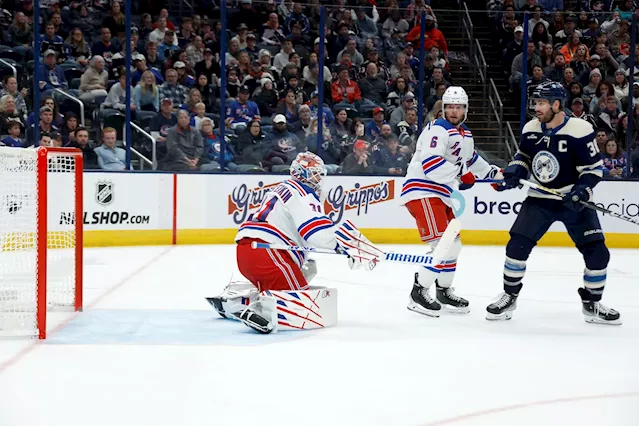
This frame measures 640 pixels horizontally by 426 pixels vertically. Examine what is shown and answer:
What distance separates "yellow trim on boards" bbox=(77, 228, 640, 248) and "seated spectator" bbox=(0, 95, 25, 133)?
1215mm

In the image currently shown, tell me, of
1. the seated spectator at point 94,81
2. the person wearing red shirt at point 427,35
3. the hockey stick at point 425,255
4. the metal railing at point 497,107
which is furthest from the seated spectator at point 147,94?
the hockey stick at point 425,255

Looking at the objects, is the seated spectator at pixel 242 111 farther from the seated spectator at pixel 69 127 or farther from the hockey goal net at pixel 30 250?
the hockey goal net at pixel 30 250

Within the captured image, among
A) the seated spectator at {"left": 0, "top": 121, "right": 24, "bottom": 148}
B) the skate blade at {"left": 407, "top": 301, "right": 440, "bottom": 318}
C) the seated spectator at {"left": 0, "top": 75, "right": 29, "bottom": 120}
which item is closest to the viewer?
the skate blade at {"left": 407, "top": 301, "right": 440, "bottom": 318}

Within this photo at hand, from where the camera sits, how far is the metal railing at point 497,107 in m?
9.73

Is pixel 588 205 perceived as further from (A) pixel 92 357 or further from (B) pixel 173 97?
(B) pixel 173 97

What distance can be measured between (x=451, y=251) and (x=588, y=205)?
0.82m

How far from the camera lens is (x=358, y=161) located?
31.3ft

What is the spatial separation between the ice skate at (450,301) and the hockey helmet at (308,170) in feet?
3.85

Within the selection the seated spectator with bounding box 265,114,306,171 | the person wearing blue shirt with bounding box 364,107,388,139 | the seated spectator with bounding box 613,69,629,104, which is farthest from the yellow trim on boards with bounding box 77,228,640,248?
the seated spectator with bounding box 613,69,629,104

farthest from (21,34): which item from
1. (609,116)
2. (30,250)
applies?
(609,116)

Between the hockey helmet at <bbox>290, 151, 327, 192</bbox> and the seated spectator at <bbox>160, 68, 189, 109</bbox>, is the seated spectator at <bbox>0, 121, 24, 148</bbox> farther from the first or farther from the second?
the hockey helmet at <bbox>290, 151, 327, 192</bbox>

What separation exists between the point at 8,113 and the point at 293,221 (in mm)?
4796

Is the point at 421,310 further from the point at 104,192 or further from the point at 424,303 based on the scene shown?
the point at 104,192

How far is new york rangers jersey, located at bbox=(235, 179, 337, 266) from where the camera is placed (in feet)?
14.7
